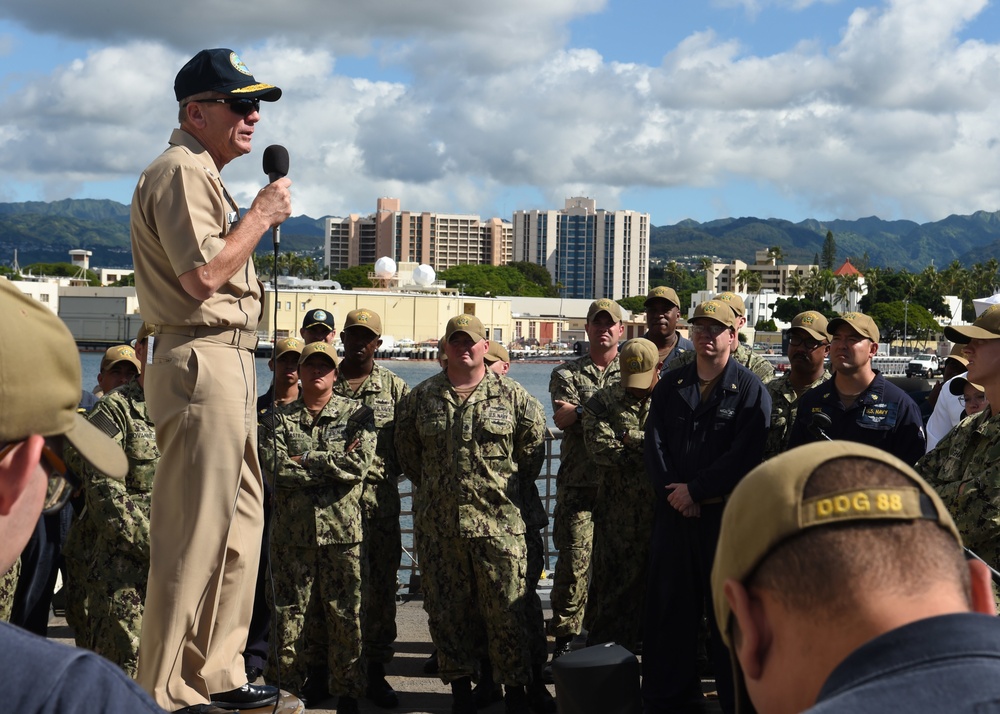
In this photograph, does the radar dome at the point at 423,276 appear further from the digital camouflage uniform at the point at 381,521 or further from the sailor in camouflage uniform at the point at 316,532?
the sailor in camouflage uniform at the point at 316,532

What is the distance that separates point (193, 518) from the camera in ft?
12.1

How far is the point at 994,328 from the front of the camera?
476cm

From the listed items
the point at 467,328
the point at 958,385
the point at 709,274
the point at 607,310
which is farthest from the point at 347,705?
the point at 709,274

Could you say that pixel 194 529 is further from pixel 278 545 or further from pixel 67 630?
pixel 67 630

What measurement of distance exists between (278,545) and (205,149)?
110 inches

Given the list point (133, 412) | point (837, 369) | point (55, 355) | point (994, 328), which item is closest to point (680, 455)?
point (837, 369)

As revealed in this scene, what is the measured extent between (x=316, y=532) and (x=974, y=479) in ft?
10.7

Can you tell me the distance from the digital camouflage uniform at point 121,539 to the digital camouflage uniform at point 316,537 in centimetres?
67

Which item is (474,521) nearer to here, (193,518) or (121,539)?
(121,539)

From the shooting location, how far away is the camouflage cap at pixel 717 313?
237 inches

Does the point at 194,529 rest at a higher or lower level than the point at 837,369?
lower

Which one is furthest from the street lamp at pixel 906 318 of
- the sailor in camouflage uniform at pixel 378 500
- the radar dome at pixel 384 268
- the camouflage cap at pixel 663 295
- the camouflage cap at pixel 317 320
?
the sailor in camouflage uniform at pixel 378 500

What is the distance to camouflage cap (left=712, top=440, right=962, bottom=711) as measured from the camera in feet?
4.59

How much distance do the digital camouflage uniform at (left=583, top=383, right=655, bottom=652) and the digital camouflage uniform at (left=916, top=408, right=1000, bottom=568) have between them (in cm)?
198
